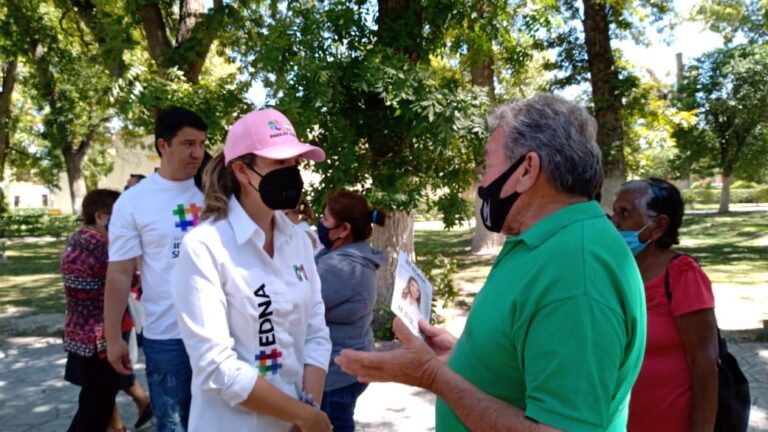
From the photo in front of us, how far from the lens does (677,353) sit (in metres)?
2.54

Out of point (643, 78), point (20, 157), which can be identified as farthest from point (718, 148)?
point (20, 157)

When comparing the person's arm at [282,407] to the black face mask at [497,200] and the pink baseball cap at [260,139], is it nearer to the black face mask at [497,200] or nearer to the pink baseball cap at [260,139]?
the pink baseball cap at [260,139]

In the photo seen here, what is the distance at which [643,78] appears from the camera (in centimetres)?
891

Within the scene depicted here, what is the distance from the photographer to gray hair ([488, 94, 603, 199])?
63.0 inches

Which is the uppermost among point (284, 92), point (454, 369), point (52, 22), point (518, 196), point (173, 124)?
point (52, 22)

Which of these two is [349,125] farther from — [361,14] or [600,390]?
[600,390]

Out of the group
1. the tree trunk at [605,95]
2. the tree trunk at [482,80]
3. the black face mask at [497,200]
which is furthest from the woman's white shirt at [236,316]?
the tree trunk at [605,95]

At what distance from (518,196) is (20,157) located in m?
35.8

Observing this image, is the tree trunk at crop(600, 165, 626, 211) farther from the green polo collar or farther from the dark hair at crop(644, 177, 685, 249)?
the green polo collar

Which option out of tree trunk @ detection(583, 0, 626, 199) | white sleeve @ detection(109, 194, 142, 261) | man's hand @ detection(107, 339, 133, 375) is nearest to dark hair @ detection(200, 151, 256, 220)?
white sleeve @ detection(109, 194, 142, 261)

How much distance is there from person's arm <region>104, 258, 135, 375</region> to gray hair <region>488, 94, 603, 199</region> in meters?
2.26

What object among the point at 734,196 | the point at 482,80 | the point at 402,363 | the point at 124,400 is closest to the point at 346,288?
the point at 402,363

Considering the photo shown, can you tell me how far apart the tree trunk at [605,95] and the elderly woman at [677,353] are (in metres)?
5.81

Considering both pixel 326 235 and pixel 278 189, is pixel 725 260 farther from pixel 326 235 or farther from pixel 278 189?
pixel 278 189
